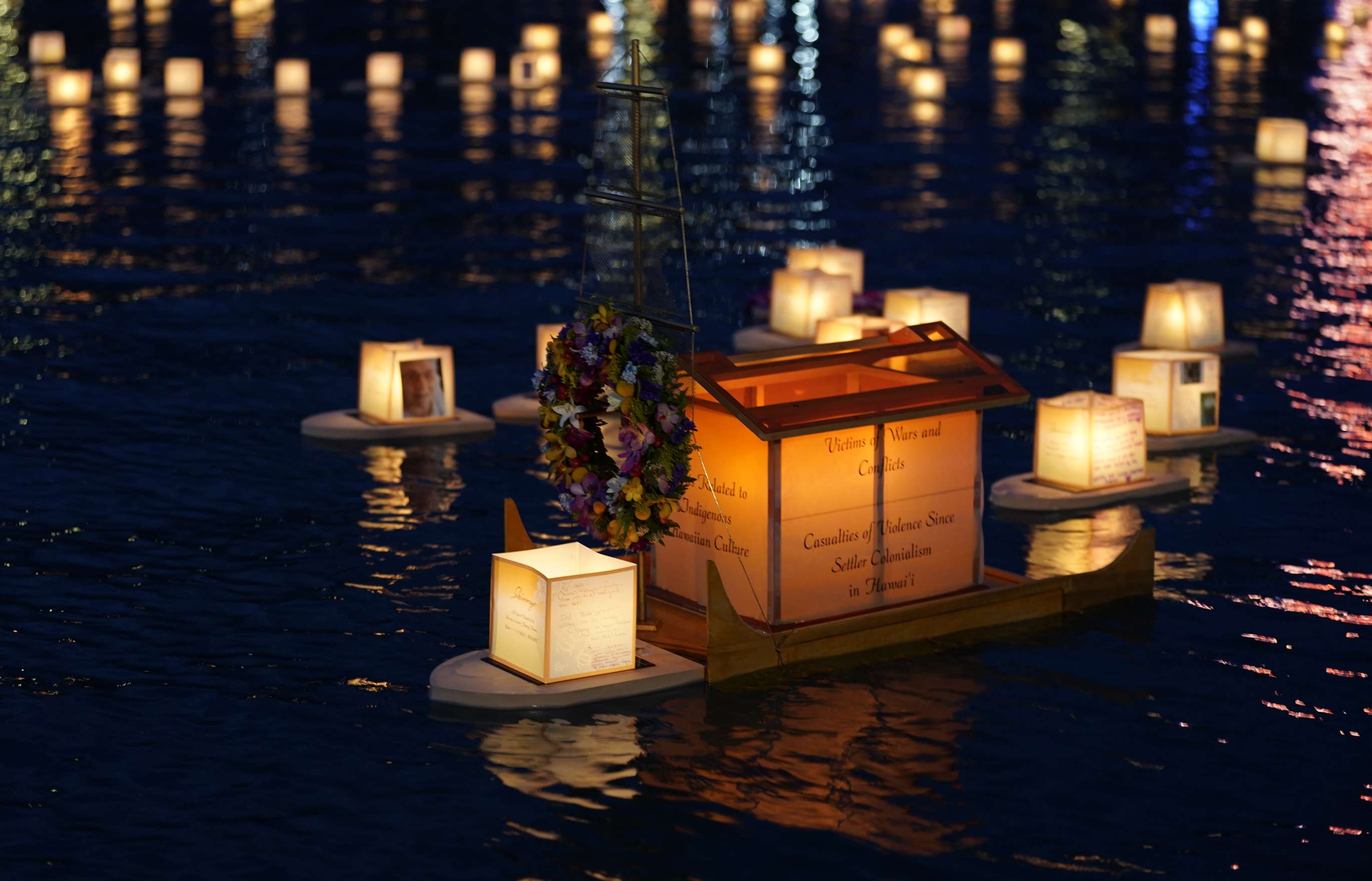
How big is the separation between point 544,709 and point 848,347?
13.6 ft

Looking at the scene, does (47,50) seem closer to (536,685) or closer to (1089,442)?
(1089,442)

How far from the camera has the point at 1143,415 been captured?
18.8 m

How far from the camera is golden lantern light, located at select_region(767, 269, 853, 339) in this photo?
24859 mm

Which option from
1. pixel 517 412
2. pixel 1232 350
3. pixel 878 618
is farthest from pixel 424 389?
pixel 1232 350

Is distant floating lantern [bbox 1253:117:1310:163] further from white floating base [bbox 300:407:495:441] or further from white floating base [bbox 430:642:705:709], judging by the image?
white floating base [bbox 430:642:705:709]

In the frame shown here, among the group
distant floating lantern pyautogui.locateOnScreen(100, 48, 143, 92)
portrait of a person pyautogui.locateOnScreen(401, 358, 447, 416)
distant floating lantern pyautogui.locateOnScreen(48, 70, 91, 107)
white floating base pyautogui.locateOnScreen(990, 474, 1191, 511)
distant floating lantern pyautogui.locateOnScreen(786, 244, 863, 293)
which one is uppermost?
distant floating lantern pyautogui.locateOnScreen(100, 48, 143, 92)

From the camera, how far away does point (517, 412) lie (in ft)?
69.4

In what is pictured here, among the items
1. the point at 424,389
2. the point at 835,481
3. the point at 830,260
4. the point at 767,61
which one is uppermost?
the point at 767,61

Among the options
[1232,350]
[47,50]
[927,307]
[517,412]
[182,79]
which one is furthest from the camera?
[47,50]

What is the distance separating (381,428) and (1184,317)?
372 inches

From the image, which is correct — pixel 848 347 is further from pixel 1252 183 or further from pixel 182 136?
pixel 182 136

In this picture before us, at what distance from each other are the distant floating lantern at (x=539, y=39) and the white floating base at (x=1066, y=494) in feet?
124

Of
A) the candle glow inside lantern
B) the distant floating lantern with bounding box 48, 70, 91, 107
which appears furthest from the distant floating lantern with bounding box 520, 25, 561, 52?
the distant floating lantern with bounding box 48, 70, 91, 107

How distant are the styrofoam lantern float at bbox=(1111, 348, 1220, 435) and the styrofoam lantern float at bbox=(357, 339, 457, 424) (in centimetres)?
646
